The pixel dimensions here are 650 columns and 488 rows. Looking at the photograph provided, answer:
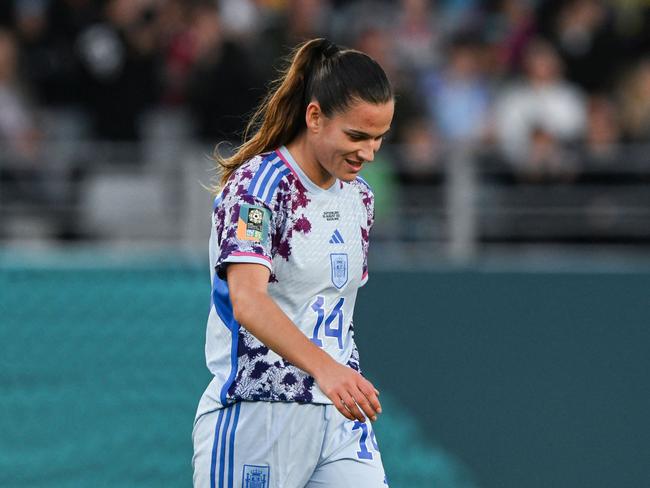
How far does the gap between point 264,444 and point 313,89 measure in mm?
1001

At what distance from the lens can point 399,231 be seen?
25.2ft

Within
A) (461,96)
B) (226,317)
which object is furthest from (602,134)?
(226,317)

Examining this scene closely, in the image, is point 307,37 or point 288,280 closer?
point 288,280

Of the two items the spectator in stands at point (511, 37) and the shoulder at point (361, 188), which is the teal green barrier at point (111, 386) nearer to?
the shoulder at point (361, 188)

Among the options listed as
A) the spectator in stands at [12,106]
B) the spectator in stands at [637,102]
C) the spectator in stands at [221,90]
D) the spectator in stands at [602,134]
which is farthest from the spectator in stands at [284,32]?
the spectator in stands at [637,102]

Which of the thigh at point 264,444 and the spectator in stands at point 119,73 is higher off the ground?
the spectator in stands at point 119,73

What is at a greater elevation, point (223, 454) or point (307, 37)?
point (307, 37)

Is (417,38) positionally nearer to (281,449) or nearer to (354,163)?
(354,163)

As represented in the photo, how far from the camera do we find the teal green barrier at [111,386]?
6516mm

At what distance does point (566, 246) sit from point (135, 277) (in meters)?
2.58

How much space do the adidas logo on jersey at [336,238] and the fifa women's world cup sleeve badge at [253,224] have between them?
0.25m

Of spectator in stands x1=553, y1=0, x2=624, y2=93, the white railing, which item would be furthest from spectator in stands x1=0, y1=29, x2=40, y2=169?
spectator in stands x1=553, y1=0, x2=624, y2=93

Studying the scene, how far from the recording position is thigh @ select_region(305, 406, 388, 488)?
365 cm

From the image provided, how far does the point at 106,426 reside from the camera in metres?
6.55
